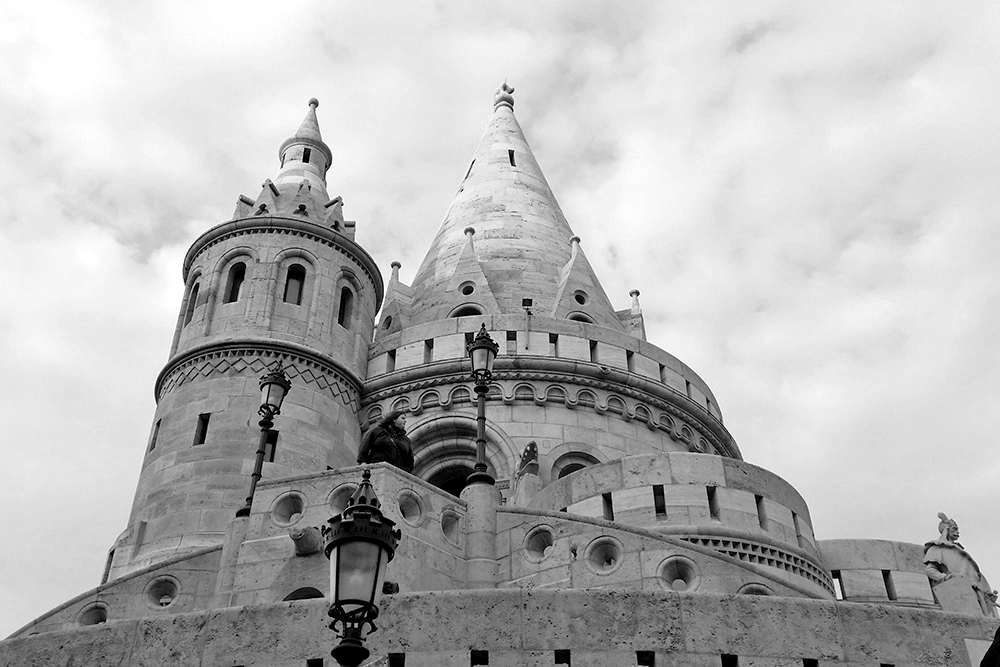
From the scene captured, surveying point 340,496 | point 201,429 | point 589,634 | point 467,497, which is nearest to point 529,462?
point 467,497

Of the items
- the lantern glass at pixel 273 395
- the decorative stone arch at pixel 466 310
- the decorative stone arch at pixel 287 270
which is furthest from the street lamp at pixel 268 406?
the decorative stone arch at pixel 466 310

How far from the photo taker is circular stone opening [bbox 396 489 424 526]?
1370cm

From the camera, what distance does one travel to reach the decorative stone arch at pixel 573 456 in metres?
20.1

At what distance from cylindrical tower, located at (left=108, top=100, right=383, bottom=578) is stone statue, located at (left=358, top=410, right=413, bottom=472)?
349 cm

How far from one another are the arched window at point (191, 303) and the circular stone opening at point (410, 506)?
28.3 feet

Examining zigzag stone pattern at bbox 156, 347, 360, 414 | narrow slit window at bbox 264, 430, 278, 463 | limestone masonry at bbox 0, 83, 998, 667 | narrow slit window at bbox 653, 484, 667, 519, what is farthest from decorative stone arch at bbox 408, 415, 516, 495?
narrow slit window at bbox 653, 484, 667, 519

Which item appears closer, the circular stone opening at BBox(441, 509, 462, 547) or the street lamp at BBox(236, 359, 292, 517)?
the circular stone opening at BBox(441, 509, 462, 547)

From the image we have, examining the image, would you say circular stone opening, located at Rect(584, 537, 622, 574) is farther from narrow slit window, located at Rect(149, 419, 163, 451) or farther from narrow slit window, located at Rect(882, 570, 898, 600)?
narrow slit window, located at Rect(149, 419, 163, 451)

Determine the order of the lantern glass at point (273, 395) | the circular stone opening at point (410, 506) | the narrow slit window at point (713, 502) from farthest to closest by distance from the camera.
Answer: the narrow slit window at point (713, 502), the lantern glass at point (273, 395), the circular stone opening at point (410, 506)

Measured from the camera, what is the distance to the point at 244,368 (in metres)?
19.2

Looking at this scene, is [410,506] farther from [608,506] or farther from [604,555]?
[608,506]

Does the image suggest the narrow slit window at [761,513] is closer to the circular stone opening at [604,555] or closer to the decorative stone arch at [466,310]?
the circular stone opening at [604,555]

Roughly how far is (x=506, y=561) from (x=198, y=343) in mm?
8330

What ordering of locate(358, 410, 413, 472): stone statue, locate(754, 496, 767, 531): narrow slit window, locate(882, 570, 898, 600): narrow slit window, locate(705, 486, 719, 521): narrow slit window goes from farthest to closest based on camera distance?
1. locate(882, 570, 898, 600): narrow slit window
2. locate(754, 496, 767, 531): narrow slit window
3. locate(705, 486, 719, 521): narrow slit window
4. locate(358, 410, 413, 472): stone statue
